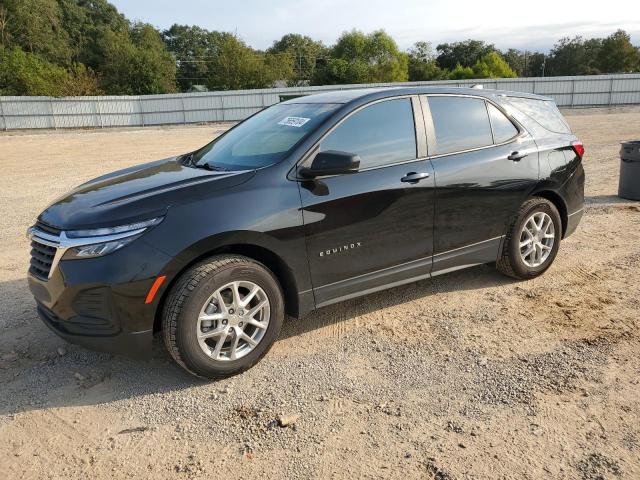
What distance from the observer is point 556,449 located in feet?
9.02

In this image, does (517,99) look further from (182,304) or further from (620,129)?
(620,129)

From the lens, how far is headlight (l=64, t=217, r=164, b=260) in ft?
10.3

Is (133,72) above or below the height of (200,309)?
above

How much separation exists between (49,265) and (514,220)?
12.3ft

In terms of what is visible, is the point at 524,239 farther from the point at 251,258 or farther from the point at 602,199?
the point at 602,199

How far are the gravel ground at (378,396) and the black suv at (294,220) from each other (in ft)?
1.16

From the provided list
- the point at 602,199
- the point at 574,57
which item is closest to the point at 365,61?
the point at 574,57

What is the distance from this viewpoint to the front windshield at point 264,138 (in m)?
3.88

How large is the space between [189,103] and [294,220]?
34.5 meters

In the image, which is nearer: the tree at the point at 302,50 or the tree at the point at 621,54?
the tree at the point at 621,54

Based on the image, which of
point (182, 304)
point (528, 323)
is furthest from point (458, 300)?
point (182, 304)

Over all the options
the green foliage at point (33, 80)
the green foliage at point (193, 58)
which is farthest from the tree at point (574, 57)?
the green foliage at point (33, 80)

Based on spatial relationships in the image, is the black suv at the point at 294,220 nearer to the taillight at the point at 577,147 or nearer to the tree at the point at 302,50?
the taillight at the point at 577,147

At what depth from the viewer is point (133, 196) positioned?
3.46 m
